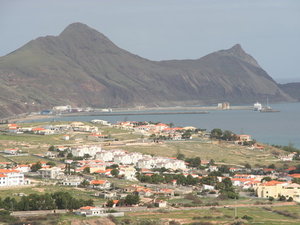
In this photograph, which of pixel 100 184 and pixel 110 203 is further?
pixel 100 184

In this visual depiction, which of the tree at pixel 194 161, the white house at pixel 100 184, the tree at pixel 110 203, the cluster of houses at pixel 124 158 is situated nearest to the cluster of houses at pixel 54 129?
the cluster of houses at pixel 124 158

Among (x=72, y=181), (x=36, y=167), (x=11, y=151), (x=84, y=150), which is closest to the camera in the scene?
(x=72, y=181)

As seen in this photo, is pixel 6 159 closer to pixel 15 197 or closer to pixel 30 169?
pixel 30 169

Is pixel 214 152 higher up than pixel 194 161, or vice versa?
pixel 214 152

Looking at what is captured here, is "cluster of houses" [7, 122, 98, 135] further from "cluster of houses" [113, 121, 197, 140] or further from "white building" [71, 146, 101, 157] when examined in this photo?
"white building" [71, 146, 101, 157]

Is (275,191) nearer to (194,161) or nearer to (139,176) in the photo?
(139,176)

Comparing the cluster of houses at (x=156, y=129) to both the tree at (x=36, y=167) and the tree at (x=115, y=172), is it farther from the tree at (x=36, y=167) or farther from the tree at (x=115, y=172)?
the tree at (x=36, y=167)

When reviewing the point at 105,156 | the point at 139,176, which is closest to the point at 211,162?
the point at 105,156

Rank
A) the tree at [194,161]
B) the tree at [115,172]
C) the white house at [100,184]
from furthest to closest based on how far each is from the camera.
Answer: the tree at [194,161], the tree at [115,172], the white house at [100,184]

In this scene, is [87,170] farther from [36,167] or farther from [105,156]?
[105,156]

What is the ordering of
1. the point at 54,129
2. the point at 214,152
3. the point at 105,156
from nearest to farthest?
the point at 105,156, the point at 214,152, the point at 54,129

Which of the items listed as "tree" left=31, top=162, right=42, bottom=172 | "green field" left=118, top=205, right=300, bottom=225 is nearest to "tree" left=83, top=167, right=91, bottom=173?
"tree" left=31, top=162, right=42, bottom=172

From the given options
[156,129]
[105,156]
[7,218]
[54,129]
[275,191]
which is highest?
[54,129]
